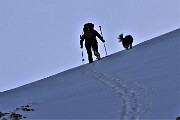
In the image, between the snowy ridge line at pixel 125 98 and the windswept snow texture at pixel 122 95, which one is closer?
the snowy ridge line at pixel 125 98

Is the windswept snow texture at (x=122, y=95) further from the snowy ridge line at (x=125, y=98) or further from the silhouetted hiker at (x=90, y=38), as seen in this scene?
the silhouetted hiker at (x=90, y=38)

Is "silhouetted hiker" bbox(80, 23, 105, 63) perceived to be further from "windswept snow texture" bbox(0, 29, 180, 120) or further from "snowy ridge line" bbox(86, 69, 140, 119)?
"snowy ridge line" bbox(86, 69, 140, 119)

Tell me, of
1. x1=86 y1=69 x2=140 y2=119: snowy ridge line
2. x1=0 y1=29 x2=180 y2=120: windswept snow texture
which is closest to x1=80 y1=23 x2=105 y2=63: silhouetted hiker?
x1=0 y1=29 x2=180 y2=120: windswept snow texture

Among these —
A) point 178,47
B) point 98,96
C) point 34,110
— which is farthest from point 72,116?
point 178,47

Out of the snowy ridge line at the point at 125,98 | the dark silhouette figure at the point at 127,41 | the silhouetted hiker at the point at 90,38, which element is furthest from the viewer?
the dark silhouette figure at the point at 127,41

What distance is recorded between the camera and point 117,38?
62.3ft

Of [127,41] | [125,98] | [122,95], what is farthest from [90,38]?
[125,98]

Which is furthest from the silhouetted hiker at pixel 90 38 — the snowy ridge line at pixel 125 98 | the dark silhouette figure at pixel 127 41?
the snowy ridge line at pixel 125 98

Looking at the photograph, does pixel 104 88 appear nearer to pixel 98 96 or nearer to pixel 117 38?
pixel 98 96

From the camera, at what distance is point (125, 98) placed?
293 inches

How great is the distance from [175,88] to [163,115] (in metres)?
1.44

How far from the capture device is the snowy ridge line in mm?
6289

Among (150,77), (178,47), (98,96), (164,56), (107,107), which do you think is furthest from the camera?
(178,47)

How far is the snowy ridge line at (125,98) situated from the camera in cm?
629
